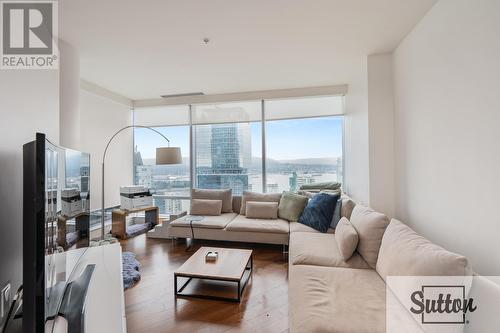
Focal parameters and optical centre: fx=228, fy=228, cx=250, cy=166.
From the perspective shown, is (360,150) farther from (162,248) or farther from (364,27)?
(162,248)

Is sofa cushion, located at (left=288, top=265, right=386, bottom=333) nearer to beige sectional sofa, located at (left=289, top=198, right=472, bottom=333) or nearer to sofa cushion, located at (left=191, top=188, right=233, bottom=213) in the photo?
beige sectional sofa, located at (left=289, top=198, right=472, bottom=333)

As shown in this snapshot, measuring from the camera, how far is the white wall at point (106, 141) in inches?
150

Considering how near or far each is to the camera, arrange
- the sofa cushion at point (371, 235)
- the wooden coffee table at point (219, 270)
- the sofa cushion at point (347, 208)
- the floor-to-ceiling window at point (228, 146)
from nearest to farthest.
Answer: the sofa cushion at point (371, 235)
the wooden coffee table at point (219, 270)
the sofa cushion at point (347, 208)
the floor-to-ceiling window at point (228, 146)

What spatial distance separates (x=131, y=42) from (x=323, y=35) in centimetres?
209

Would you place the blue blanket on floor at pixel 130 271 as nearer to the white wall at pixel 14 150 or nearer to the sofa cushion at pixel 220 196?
the white wall at pixel 14 150

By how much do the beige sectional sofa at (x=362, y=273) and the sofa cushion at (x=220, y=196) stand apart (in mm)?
1919

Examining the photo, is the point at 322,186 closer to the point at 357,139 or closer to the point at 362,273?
the point at 357,139

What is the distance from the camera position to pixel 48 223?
1042mm

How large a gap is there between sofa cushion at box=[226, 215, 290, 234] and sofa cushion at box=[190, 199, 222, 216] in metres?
0.49

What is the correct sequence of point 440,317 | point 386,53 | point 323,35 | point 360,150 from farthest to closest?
point 360,150 → point 386,53 → point 323,35 → point 440,317

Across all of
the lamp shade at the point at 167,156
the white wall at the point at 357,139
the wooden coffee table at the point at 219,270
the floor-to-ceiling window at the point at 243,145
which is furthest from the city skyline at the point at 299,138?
the wooden coffee table at the point at 219,270

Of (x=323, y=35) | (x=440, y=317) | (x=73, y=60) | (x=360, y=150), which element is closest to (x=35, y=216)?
(x=440, y=317)

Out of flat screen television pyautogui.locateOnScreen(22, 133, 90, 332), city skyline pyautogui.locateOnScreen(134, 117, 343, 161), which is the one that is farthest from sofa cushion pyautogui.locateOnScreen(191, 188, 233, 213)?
Result: flat screen television pyautogui.locateOnScreen(22, 133, 90, 332)

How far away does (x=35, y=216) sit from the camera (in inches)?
35.0
